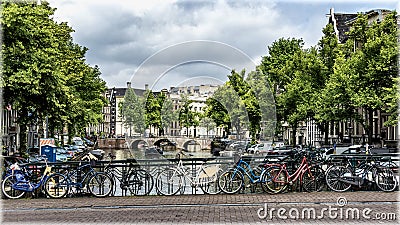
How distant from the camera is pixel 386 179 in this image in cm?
1708

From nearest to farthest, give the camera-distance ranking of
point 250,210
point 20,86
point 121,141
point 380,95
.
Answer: point 250,210, point 20,86, point 380,95, point 121,141

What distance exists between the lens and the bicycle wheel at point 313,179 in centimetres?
1730

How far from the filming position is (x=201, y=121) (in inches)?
1927

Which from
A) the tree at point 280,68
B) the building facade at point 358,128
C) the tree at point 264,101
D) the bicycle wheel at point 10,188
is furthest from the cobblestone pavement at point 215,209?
the tree at point 280,68

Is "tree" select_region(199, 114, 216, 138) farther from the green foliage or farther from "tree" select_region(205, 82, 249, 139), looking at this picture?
the green foliage

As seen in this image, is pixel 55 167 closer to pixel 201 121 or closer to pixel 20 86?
pixel 20 86

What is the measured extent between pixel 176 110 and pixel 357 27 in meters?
15.8

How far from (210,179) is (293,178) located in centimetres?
243

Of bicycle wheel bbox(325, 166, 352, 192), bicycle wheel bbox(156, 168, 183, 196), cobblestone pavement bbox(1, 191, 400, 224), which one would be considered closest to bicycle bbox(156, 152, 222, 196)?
bicycle wheel bbox(156, 168, 183, 196)

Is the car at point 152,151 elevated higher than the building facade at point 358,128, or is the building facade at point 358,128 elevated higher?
the building facade at point 358,128

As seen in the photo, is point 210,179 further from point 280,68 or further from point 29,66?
point 280,68

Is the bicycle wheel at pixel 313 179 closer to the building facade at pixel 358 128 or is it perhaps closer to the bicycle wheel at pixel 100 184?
the bicycle wheel at pixel 100 184

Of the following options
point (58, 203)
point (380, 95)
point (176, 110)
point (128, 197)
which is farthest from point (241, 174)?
point (380, 95)

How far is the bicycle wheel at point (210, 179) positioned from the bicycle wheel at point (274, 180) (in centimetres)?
135
